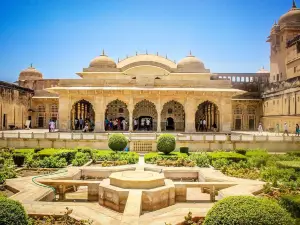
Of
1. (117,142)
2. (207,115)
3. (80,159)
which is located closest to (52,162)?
(80,159)

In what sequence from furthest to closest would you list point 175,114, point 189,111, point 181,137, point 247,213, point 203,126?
point 175,114
point 203,126
point 189,111
point 181,137
point 247,213

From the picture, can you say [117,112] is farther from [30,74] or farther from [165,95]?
[30,74]

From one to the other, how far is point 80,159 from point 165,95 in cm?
1160

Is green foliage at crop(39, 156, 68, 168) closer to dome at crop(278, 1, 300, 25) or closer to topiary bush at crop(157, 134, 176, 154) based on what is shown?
topiary bush at crop(157, 134, 176, 154)

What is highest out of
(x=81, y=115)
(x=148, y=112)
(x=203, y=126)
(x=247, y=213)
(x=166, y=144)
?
(x=148, y=112)

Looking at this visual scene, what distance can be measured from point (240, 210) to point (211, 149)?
13180mm

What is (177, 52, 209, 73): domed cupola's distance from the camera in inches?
1123

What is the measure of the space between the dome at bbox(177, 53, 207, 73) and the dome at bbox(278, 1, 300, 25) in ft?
32.7

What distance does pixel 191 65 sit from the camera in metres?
28.9

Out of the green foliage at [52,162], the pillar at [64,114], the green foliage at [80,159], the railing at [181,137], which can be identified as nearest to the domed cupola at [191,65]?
the pillar at [64,114]

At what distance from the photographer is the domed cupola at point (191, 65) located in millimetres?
28516

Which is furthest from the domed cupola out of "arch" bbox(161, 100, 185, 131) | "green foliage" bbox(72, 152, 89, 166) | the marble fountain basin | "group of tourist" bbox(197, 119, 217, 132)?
the marble fountain basin

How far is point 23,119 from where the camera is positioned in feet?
101

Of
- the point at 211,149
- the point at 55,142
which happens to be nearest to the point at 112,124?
the point at 55,142
